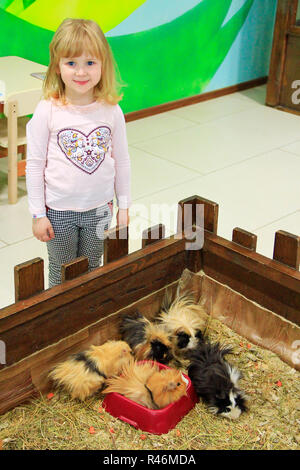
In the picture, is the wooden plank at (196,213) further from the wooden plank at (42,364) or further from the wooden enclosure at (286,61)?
the wooden enclosure at (286,61)

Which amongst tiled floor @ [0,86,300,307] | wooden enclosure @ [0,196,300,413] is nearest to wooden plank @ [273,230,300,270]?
wooden enclosure @ [0,196,300,413]

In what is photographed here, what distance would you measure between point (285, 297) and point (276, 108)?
329 cm

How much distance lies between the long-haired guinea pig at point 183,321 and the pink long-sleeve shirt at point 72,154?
0.36 metres

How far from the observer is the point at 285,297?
155 cm

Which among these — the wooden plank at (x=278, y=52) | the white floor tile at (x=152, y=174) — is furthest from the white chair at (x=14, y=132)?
the wooden plank at (x=278, y=52)

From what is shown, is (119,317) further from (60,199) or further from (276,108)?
(276,108)

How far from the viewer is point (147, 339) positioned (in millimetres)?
1549

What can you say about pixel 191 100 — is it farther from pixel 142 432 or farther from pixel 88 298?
pixel 142 432

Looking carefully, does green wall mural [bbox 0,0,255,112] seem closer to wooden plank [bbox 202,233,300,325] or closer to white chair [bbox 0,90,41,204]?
white chair [bbox 0,90,41,204]

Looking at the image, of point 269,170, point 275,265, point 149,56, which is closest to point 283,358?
point 275,265

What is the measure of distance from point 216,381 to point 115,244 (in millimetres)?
401

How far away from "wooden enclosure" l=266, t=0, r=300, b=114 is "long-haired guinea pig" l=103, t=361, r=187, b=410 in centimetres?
346

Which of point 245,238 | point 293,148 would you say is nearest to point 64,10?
point 293,148

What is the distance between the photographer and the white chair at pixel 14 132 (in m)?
2.79
